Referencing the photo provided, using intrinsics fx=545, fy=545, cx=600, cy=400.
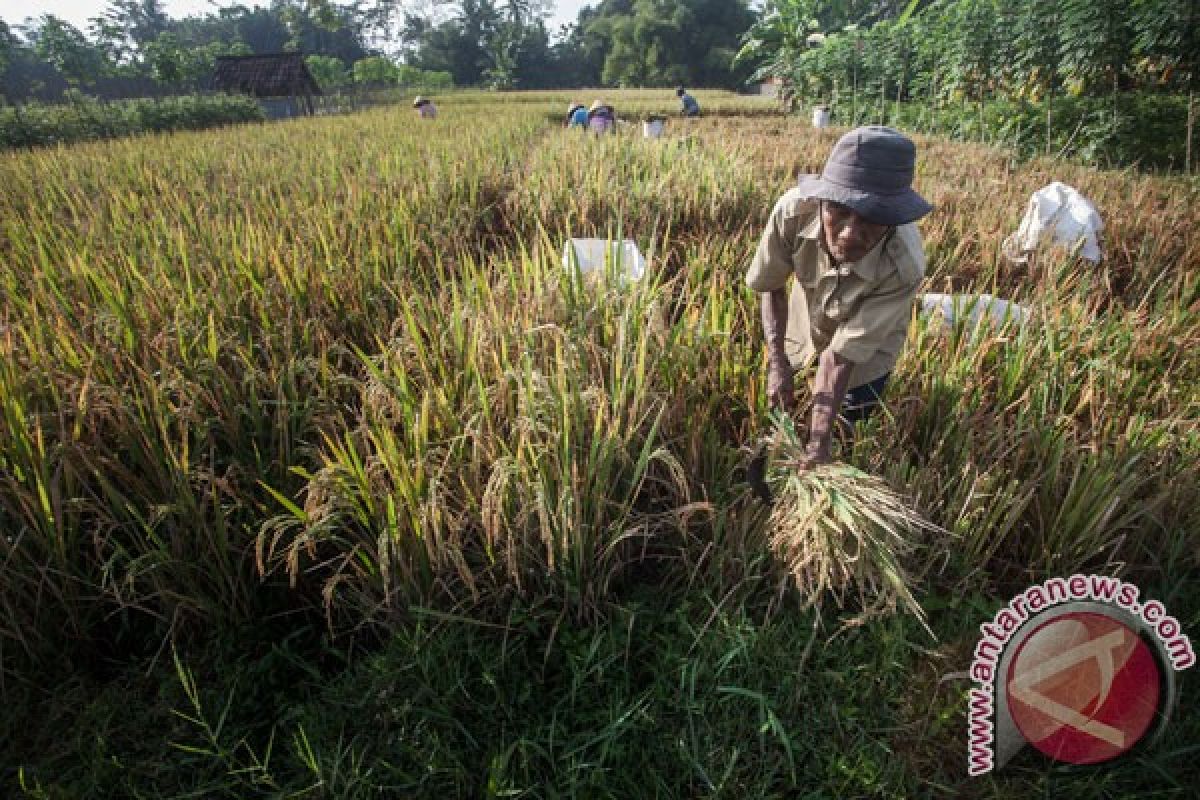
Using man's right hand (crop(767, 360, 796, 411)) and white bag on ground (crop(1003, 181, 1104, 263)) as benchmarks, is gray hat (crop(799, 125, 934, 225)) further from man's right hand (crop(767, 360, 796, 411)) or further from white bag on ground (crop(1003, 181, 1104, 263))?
white bag on ground (crop(1003, 181, 1104, 263))

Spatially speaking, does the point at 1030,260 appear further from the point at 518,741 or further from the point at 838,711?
the point at 518,741

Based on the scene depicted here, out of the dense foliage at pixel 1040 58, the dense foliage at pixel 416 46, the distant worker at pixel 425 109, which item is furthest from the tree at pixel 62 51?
the dense foliage at pixel 1040 58

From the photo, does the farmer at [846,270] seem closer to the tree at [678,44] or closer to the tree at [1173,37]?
the tree at [1173,37]

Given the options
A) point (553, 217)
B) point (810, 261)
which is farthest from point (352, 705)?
point (553, 217)

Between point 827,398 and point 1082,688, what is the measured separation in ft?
2.41

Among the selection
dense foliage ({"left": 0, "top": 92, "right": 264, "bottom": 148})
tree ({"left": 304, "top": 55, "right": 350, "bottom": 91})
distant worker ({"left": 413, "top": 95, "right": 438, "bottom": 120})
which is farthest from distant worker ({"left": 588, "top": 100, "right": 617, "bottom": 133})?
tree ({"left": 304, "top": 55, "right": 350, "bottom": 91})

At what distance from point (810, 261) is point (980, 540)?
87 centimetres

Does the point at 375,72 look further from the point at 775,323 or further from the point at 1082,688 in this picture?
the point at 1082,688

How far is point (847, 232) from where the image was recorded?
4.31 feet

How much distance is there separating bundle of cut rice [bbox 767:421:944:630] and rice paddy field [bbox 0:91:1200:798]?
1 cm

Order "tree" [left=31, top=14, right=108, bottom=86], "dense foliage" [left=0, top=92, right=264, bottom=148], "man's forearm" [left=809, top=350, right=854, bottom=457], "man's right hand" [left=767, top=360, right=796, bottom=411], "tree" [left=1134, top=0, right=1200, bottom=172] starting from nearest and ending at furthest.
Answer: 1. "man's forearm" [left=809, top=350, right=854, bottom=457]
2. "man's right hand" [left=767, top=360, right=796, bottom=411]
3. "tree" [left=1134, top=0, right=1200, bottom=172]
4. "dense foliage" [left=0, top=92, right=264, bottom=148]
5. "tree" [left=31, top=14, right=108, bottom=86]

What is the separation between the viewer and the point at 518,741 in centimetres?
108

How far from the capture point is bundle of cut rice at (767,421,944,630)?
3.69 ft

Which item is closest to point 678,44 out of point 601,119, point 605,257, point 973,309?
point 601,119
